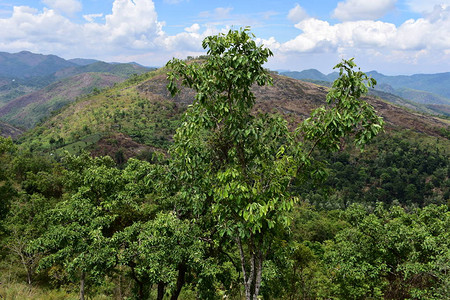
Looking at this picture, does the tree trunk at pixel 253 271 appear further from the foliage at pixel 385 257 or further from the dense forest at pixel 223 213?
the foliage at pixel 385 257

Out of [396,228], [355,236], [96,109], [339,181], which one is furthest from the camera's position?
[96,109]

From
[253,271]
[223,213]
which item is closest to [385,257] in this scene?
[253,271]

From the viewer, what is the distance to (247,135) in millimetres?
5785

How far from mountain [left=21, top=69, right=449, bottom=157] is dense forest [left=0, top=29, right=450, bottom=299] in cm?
10801

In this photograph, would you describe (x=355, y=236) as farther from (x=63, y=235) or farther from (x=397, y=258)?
(x=63, y=235)

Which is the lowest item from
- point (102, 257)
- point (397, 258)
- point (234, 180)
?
point (397, 258)

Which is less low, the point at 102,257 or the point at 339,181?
the point at 102,257

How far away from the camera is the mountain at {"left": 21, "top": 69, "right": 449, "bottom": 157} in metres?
128

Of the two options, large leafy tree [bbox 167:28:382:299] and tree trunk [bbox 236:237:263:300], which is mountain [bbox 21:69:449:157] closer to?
large leafy tree [bbox 167:28:382:299]

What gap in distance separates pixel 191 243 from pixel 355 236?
1249cm

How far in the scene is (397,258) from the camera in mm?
15789

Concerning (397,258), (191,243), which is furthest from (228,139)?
(397,258)

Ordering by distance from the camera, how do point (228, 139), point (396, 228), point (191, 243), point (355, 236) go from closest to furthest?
1. point (228, 139)
2. point (191, 243)
3. point (396, 228)
4. point (355, 236)

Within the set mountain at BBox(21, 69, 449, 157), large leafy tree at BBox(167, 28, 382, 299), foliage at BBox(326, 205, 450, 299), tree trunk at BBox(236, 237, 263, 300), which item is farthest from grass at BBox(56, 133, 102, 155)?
tree trunk at BBox(236, 237, 263, 300)
